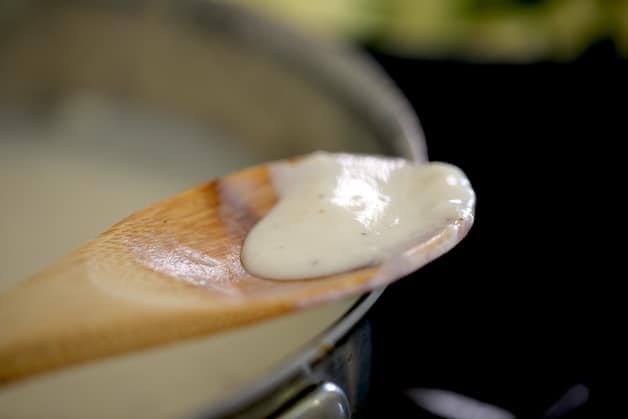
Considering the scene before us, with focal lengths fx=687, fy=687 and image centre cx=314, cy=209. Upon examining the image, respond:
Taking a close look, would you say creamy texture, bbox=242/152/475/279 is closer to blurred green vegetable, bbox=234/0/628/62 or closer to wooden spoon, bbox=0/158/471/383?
wooden spoon, bbox=0/158/471/383

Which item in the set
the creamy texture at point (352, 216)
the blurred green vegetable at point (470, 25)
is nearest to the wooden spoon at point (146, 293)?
the creamy texture at point (352, 216)

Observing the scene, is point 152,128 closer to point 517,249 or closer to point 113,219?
point 113,219

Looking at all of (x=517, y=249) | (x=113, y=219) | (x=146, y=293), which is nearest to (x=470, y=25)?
(x=517, y=249)

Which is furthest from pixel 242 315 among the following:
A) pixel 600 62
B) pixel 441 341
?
pixel 600 62

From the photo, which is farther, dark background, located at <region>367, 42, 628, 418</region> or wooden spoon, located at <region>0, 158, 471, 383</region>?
dark background, located at <region>367, 42, 628, 418</region>

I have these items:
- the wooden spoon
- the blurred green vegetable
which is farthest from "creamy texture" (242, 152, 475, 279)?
the blurred green vegetable

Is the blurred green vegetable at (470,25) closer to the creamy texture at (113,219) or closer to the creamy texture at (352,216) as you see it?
the creamy texture at (113,219)
